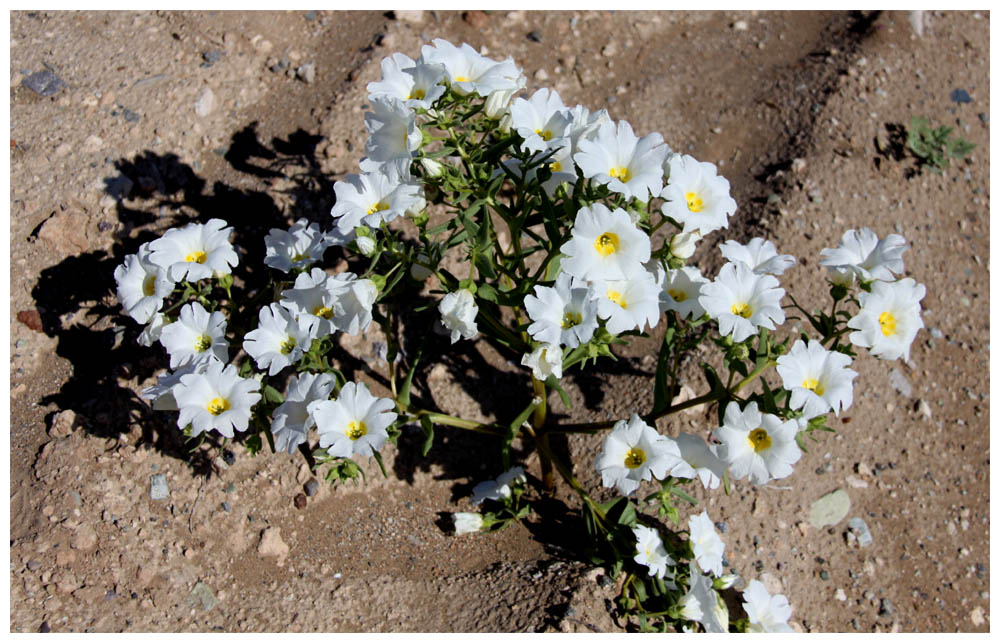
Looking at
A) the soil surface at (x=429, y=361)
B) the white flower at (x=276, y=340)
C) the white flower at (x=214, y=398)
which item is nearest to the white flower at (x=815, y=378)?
the soil surface at (x=429, y=361)

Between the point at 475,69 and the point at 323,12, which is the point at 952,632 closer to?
the point at 475,69

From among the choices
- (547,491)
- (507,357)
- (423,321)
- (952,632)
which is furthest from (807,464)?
(423,321)

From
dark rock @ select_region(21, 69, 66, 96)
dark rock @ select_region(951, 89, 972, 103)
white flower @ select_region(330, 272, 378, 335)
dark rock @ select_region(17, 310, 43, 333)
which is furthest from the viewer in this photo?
dark rock @ select_region(951, 89, 972, 103)

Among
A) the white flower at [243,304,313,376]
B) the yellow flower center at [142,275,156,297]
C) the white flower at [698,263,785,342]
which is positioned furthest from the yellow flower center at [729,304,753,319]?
the yellow flower center at [142,275,156,297]

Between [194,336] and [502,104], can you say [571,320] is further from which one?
[194,336]

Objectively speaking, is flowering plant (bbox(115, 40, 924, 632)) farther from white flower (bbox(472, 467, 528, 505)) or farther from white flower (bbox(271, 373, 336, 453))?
white flower (bbox(472, 467, 528, 505))
